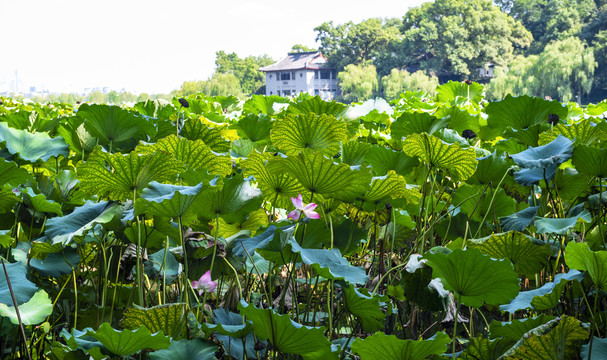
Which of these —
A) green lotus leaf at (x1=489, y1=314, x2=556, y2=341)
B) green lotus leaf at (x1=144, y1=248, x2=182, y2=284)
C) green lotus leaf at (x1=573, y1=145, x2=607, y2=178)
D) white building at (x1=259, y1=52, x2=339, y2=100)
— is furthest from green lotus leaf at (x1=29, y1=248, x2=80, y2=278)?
white building at (x1=259, y1=52, x2=339, y2=100)

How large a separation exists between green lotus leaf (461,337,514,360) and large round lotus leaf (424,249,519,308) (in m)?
0.04

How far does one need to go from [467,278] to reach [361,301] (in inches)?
4.5

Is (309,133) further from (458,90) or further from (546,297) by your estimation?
(458,90)

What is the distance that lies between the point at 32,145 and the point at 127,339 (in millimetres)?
658

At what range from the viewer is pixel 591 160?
2.45ft

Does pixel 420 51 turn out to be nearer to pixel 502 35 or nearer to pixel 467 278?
pixel 502 35

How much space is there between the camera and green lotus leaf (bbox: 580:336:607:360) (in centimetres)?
55

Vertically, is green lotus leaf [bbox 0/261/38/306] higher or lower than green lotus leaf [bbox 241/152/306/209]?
lower

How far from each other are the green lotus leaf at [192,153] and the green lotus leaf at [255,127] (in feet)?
1.31

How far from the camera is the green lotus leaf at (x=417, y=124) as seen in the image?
3.71ft

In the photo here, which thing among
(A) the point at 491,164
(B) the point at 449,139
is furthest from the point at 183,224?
(B) the point at 449,139

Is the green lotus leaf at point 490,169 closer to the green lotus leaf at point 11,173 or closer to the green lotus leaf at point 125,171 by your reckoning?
the green lotus leaf at point 125,171

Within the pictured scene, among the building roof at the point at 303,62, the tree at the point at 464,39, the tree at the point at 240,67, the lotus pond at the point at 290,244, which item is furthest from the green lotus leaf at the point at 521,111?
the tree at the point at 240,67

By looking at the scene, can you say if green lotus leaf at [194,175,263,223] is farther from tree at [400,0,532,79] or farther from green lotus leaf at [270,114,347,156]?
tree at [400,0,532,79]
